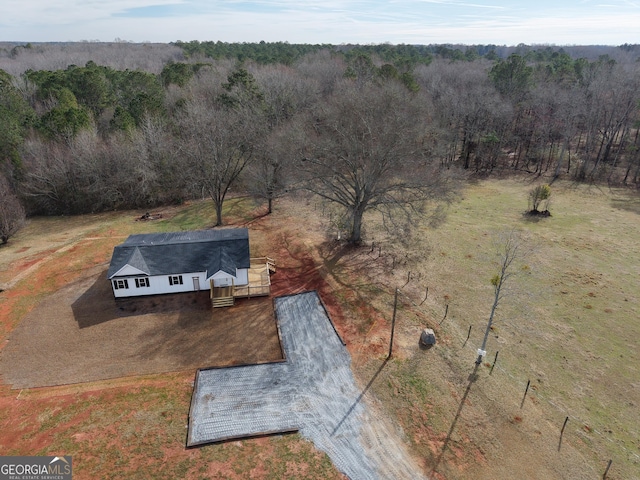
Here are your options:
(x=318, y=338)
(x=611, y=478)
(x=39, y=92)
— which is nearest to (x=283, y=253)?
(x=318, y=338)

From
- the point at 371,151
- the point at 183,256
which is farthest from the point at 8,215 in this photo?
the point at 371,151

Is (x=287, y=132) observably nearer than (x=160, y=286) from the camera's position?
No

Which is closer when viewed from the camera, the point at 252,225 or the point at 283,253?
the point at 283,253

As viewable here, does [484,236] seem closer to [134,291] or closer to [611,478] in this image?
[611,478]

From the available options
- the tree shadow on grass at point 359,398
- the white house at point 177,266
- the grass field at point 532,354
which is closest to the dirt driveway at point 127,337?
the white house at point 177,266

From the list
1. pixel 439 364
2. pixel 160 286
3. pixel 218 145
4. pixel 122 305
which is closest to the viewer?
pixel 439 364

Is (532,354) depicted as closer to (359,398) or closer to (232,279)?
(359,398)
